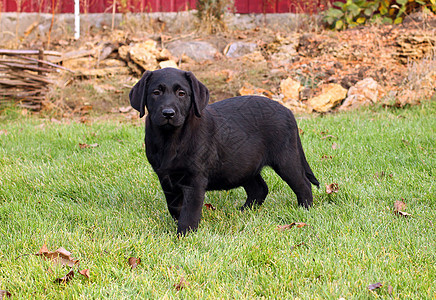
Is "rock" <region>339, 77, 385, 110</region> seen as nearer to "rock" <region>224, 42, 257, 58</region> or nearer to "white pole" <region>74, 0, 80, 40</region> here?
"rock" <region>224, 42, 257, 58</region>

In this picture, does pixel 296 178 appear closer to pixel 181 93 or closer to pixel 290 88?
pixel 181 93

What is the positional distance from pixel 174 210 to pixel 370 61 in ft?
21.4

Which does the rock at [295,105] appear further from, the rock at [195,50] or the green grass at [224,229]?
the rock at [195,50]

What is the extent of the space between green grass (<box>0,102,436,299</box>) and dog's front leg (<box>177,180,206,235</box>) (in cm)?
9

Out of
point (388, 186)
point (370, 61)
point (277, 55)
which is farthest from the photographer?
point (277, 55)

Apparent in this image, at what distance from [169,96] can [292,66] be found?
624cm

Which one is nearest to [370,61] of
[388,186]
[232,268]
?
[388,186]

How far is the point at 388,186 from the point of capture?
13.2ft

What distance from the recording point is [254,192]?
155 inches

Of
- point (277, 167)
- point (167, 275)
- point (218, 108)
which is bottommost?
point (167, 275)

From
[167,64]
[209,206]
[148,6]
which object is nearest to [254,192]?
[209,206]

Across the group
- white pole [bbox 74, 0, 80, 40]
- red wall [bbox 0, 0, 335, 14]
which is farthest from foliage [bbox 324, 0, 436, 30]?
white pole [bbox 74, 0, 80, 40]

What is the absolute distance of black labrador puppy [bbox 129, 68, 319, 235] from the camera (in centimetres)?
314

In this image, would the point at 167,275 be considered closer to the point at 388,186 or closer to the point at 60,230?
the point at 60,230
